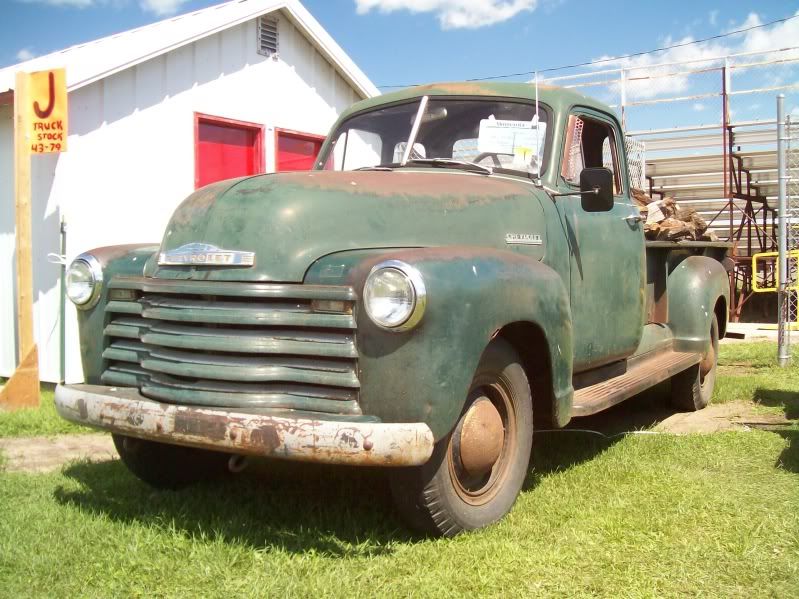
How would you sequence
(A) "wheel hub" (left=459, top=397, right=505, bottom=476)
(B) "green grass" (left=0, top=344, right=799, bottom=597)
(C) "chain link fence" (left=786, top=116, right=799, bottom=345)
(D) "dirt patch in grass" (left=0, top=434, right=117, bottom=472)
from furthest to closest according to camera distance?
1. (C) "chain link fence" (left=786, top=116, right=799, bottom=345)
2. (D) "dirt patch in grass" (left=0, top=434, right=117, bottom=472)
3. (A) "wheel hub" (left=459, top=397, right=505, bottom=476)
4. (B) "green grass" (left=0, top=344, right=799, bottom=597)

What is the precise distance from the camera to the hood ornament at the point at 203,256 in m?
3.19

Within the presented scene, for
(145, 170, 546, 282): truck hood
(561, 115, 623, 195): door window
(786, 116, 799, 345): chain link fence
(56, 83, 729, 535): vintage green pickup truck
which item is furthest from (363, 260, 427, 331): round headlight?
(786, 116, 799, 345): chain link fence

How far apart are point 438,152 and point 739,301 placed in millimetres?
10151

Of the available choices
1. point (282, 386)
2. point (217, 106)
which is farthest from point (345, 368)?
point (217, 106)

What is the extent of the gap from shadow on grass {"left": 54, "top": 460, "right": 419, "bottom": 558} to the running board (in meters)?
1.08

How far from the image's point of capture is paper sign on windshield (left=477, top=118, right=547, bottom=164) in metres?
4.34

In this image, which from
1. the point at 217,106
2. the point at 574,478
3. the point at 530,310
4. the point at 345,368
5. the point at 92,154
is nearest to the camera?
the point at 345,368

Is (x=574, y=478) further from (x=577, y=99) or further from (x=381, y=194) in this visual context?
(x=577, y=99)

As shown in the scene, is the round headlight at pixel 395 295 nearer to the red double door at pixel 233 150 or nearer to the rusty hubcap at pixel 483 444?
the rusty hubcap at pixel 483 444

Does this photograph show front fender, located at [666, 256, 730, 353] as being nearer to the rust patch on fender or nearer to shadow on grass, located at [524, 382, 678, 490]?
shadow on grass, located at [524, 382, 678, 490]

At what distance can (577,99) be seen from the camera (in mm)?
4676

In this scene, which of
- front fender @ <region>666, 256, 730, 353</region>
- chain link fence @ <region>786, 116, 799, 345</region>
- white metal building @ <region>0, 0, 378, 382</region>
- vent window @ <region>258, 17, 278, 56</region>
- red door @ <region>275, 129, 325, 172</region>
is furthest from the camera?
Answer: red door @ <region>275, 129, 325, 172</region>

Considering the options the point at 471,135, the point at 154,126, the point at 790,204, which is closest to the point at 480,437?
the point at 471,135

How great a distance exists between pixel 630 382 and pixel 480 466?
1663mm
